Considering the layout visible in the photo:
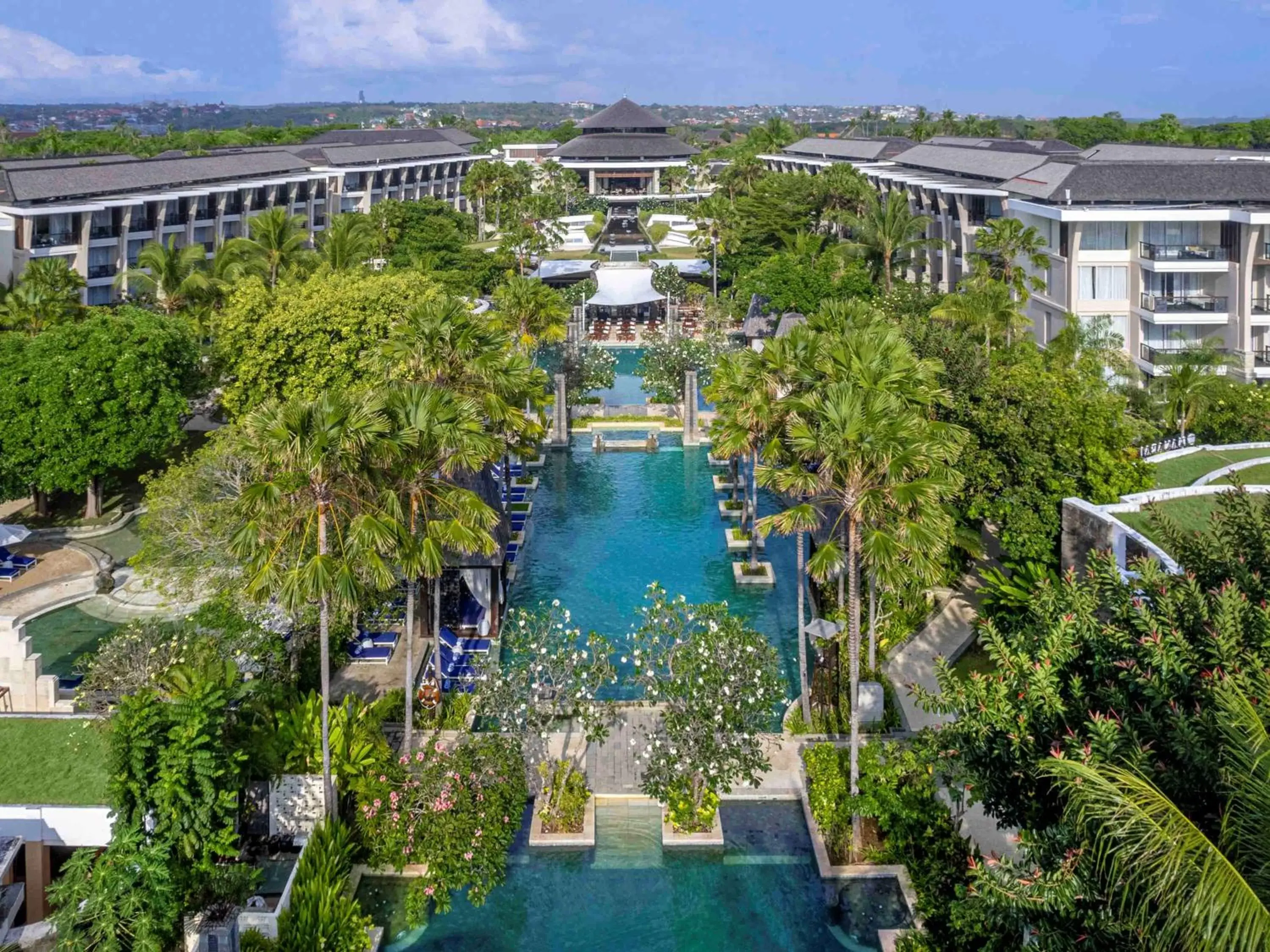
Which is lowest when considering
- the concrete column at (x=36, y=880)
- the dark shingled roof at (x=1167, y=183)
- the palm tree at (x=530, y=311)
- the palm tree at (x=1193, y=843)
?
the concrete column at (x=36, y=880)

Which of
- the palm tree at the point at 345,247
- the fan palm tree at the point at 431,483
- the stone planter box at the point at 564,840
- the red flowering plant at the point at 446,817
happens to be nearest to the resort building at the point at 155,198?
the palm tree at the point at 345,247

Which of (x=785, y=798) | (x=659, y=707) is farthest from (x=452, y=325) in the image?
(x=785, y=798)

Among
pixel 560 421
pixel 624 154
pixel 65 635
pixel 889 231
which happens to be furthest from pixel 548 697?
pixel 624 154

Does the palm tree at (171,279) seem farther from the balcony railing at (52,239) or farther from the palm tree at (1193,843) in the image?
the palm tree at (1193,843)

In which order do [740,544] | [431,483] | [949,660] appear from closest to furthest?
1. [431,483]
2. [949,660]
3. [740,544]

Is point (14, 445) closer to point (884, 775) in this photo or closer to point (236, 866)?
point (236, 866)

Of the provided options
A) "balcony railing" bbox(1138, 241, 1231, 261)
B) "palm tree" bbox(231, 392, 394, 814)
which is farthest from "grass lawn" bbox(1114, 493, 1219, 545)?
"balcony railing" bbox(1138, 241, 1231, 261)

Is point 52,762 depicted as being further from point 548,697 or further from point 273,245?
point 273,245
